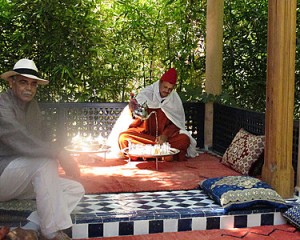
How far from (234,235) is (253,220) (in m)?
0.34

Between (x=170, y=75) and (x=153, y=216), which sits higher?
(x=170, y=75)

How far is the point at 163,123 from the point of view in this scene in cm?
741

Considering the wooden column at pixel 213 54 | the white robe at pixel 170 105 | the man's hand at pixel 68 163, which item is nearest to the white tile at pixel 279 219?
the man's hand at pixel 68 163

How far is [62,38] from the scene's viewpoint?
27.3ft

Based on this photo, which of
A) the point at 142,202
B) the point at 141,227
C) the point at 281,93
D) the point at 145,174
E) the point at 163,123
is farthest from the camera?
the point at 163,123

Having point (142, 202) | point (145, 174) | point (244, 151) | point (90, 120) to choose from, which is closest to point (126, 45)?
point (90, 120)

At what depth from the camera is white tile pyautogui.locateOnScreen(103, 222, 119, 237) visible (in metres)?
4.48

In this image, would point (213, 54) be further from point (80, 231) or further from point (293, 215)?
point (80, 231)

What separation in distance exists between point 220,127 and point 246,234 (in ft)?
10.9

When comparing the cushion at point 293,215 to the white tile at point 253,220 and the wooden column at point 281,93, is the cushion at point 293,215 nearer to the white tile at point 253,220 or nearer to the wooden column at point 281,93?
the white tile at point 253,220

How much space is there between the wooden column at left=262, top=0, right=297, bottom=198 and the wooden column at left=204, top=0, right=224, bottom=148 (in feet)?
9.45

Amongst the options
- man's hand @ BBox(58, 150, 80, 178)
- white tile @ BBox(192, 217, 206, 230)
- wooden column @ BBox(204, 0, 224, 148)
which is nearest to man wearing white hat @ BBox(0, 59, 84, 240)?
man's hand @ BBox(58, 150, 80, 178)

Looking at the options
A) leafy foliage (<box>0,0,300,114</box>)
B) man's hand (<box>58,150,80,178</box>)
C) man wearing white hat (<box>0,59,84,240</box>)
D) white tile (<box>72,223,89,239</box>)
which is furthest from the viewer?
leafy foliage (<box>0,0,300,114</box>)

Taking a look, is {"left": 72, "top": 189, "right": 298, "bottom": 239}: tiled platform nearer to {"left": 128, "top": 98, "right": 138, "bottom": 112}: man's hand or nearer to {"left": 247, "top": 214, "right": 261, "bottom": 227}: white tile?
{"left": 247, "top": 214, "right": 261, "bottom": 227}: white tile
